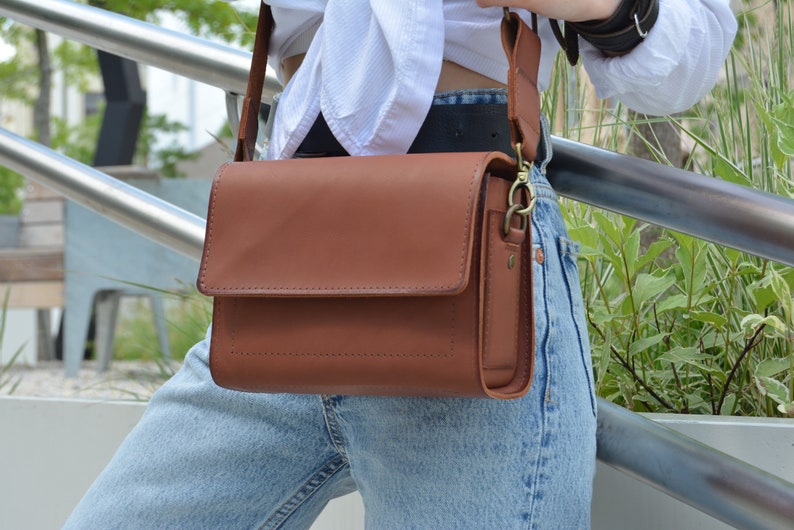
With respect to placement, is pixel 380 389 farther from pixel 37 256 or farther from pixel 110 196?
pixel 37 256

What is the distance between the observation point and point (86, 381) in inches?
130

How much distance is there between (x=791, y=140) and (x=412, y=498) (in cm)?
57

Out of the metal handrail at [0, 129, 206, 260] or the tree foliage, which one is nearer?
the metal handrail at [0, 129, 206, 260]

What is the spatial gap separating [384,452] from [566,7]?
15.0 inches

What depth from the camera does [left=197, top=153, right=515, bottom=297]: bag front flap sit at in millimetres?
683

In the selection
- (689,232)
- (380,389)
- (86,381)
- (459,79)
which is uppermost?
(459,79)

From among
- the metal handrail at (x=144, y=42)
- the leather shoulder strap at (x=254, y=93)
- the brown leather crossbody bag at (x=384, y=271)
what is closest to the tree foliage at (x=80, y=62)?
the metal handrail at (x=144, y=42)

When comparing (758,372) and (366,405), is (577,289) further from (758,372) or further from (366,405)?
(758,372)

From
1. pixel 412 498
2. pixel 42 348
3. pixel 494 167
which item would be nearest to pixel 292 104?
pixel 494 167

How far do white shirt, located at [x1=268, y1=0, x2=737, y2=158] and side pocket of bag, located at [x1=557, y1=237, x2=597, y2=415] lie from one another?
157 mm

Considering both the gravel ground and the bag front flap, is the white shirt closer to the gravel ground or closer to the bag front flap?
the bag front flap

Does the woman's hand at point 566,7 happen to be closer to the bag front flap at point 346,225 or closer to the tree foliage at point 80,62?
the bag front flap at point 346,225

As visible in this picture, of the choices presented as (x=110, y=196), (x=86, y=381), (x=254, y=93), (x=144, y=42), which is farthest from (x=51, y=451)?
(x=86, y=381)

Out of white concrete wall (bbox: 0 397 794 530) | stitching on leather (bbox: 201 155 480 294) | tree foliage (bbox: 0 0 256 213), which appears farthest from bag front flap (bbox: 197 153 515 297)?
tree foliage (bbox: 0 0 256 213)
